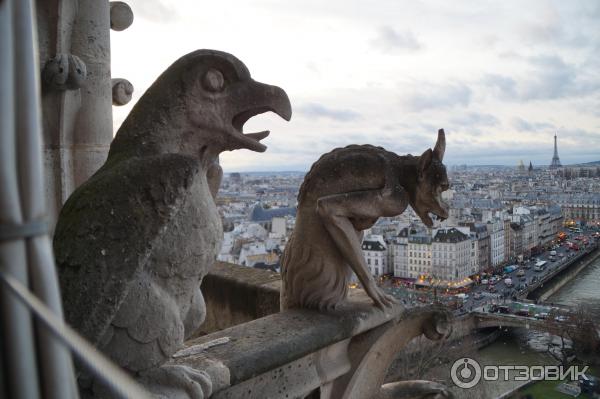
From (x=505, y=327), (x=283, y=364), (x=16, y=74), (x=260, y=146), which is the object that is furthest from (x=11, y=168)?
(x=505, y=327)

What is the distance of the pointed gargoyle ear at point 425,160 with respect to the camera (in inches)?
84.7

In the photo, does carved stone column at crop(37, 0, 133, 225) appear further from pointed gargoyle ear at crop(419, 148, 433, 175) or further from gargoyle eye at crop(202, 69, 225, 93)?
pointed gargoyle ear at crop(419, 148, 433, 175)

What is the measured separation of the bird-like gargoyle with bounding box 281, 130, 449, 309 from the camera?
2.04m

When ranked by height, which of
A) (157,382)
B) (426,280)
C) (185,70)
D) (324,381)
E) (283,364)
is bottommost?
(426,280)

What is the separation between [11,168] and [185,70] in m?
0.91

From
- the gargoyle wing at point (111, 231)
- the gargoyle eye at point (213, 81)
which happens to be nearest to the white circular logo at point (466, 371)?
the gargoyle eye at point (213, 81)

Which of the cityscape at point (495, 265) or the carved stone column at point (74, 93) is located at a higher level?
the carved stone column at point (74, 93)

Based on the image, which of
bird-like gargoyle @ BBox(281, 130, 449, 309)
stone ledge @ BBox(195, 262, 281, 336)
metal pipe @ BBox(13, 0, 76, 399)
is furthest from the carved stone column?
metal pipe @ BBox(13, 0, 76, 399)

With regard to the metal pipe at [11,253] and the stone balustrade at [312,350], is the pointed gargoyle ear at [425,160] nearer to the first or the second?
the stone balustrade at [312,350]

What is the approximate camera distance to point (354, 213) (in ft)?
6.70

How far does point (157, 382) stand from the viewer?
124cm

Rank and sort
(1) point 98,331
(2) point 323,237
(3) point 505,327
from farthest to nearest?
(3) point 505,327
(2) point 323,237
(1) point 98,331

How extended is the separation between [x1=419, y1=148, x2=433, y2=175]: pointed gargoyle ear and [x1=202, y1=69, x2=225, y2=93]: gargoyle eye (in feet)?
3.41

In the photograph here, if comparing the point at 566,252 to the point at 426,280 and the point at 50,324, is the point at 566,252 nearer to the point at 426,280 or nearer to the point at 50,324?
the point at 426,280
